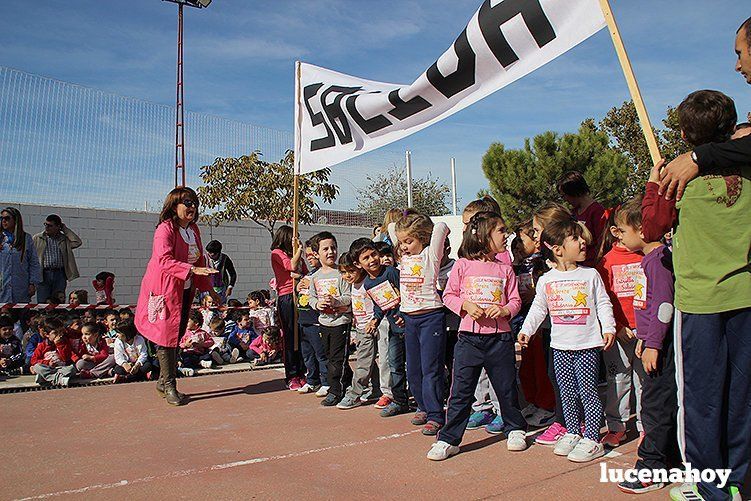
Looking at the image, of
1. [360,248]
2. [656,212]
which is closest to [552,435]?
[656,212]

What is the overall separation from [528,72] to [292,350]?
4.06 meters

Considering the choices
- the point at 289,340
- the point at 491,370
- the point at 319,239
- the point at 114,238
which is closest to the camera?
the point at 491,370

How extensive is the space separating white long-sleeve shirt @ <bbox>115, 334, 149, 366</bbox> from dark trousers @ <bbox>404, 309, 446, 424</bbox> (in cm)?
423

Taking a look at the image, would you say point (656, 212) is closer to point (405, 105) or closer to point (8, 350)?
point (405, 105)

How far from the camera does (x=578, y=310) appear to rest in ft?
14.1

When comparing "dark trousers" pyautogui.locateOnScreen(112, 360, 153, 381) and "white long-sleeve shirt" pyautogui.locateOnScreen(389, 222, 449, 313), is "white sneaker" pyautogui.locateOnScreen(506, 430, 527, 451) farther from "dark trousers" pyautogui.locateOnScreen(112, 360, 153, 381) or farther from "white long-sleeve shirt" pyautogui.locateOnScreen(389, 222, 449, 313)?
"dark trousers" pyautogui.locateOnScreen(112, 360, 153, 381)

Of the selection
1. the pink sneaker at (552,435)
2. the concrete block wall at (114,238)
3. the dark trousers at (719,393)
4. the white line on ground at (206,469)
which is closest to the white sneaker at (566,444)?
the pink sneaker at (552,435)

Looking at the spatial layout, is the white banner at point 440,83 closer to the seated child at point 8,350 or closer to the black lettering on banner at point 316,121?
the black lettering on banner at point 316,121

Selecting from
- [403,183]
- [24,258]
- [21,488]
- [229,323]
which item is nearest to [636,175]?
[403,183]

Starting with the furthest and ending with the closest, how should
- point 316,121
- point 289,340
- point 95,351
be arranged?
point 95,351, point 289,340, point 316,121

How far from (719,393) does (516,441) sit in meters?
1.57

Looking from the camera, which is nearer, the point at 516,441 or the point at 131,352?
the point at 516,441

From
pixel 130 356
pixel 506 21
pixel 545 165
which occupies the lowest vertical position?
pixel 130 356

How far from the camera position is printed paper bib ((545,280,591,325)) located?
4.29 meters
